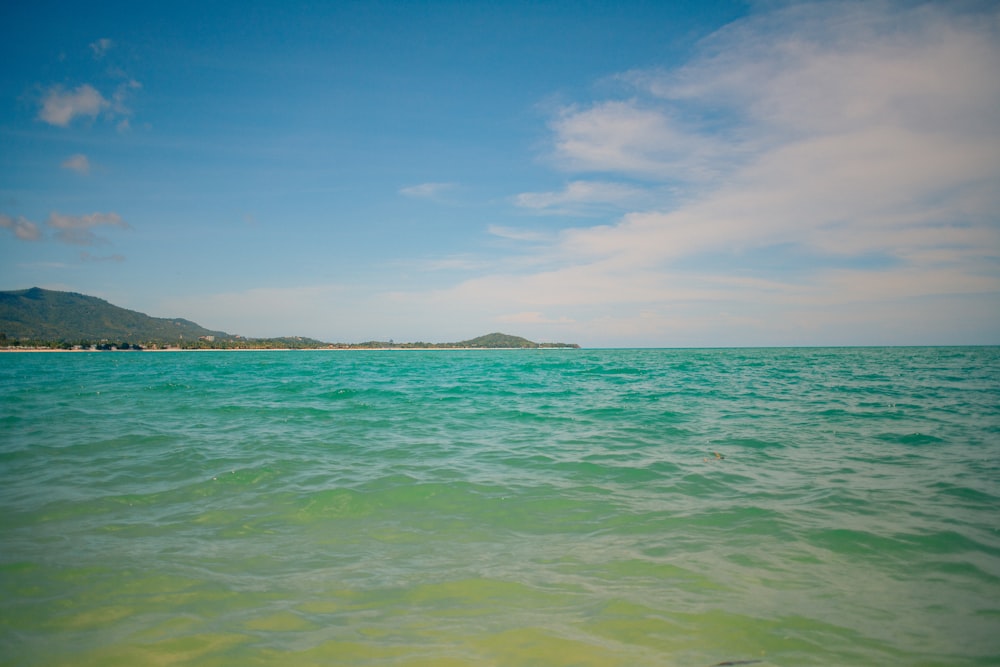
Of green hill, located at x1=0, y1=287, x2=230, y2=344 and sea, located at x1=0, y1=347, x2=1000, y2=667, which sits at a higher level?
green hill, located at x1=0, y1=287, x2=230, y2=344

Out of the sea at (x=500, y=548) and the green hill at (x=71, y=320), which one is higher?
the green hill at (x=71, y=320)

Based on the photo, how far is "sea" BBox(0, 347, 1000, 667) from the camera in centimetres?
410

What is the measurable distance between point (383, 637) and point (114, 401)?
23189 mm

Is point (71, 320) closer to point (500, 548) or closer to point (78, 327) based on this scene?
point (78, 327)

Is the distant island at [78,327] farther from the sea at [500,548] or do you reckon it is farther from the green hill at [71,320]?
the sea at [500,548]

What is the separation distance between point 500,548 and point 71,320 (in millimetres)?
226710

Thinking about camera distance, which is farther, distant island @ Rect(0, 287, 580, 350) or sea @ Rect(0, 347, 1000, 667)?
distant island @ Rect(0, 287, 580, 350)

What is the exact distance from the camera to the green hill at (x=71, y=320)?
152 meters

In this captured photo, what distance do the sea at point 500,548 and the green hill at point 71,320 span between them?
18901cm

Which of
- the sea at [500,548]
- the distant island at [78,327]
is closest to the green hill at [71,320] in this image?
the distant island at [78,327]

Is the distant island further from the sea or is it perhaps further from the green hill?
the sea

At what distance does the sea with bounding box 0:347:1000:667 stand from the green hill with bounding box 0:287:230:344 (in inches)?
7441

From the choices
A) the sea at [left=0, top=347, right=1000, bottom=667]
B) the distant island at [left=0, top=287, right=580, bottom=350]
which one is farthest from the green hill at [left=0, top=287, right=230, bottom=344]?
the sea at [left=0, top=347, right=1000, bottom=667]

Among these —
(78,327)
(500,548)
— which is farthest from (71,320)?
(500,548)
